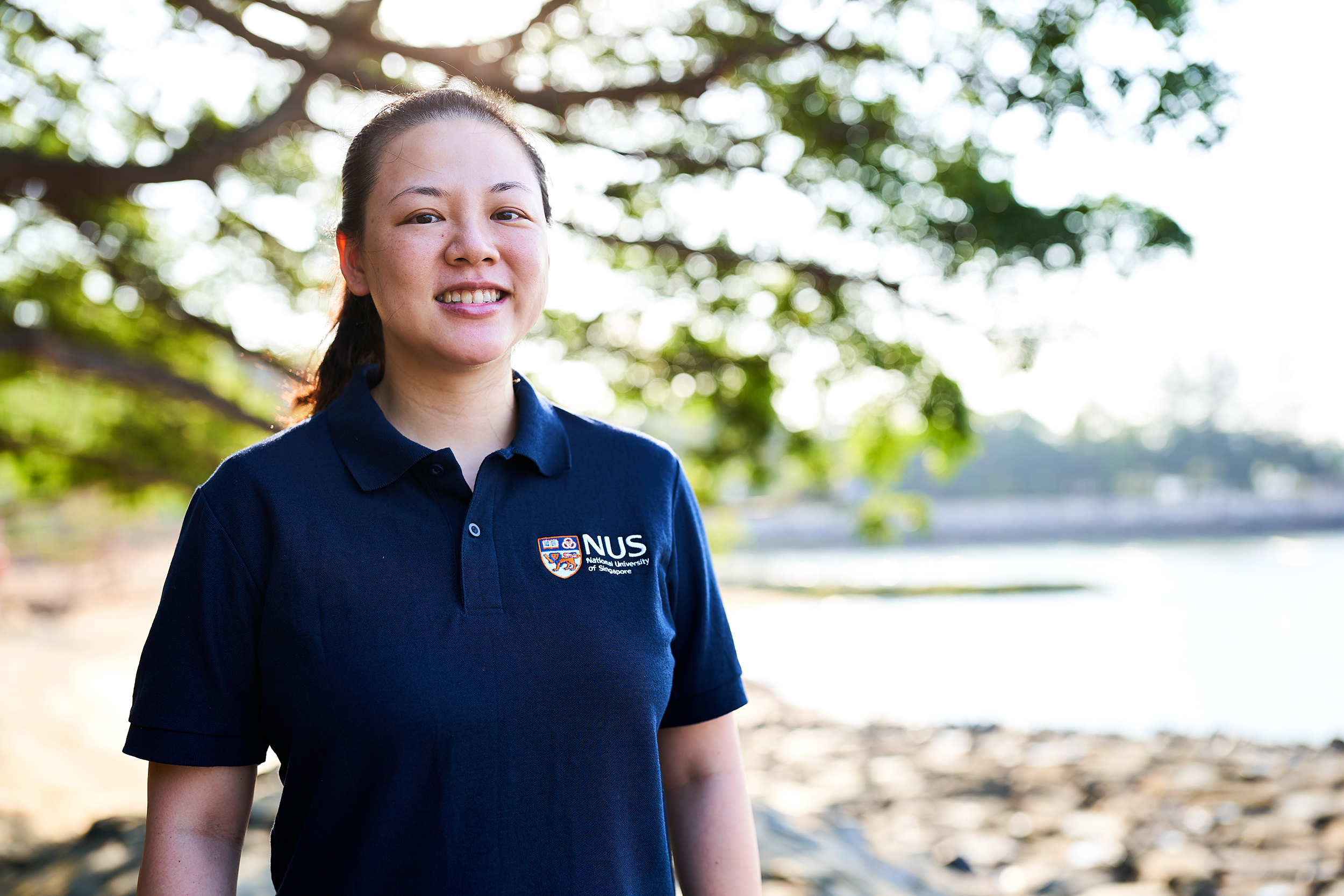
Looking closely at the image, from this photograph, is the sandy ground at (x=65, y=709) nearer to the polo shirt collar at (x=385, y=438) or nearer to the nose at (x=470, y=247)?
the polo shirt collar at (x=385, y=438)

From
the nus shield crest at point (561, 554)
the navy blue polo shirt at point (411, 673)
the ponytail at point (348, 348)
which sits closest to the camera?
the navy blue polo shirt at point (411, 673)

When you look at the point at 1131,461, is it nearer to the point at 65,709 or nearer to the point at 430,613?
the point at 65,709

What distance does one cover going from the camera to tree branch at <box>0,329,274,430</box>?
4.83m

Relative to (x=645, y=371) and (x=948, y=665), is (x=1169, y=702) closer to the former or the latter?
(x=948, y=665)

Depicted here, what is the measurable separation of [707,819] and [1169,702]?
11067 mm

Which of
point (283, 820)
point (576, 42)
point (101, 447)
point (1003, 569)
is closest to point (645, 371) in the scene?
point (576, 42)

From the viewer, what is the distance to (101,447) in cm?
740

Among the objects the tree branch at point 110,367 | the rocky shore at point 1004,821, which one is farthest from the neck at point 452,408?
the tree branch at point 110,367

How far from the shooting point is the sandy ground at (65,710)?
5.30 m

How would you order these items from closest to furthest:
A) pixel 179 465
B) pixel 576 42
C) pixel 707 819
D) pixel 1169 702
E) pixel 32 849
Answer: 1. pixel 707 819
2. pixel 32 849
3. pixel 576 42
4. pixel 179 465
5. pixel 1169 702

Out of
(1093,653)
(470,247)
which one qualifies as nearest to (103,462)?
(470,247)

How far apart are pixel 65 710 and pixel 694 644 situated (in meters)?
9.33

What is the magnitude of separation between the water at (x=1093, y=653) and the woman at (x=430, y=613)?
276cm

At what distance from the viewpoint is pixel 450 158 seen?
1241 millimetres
